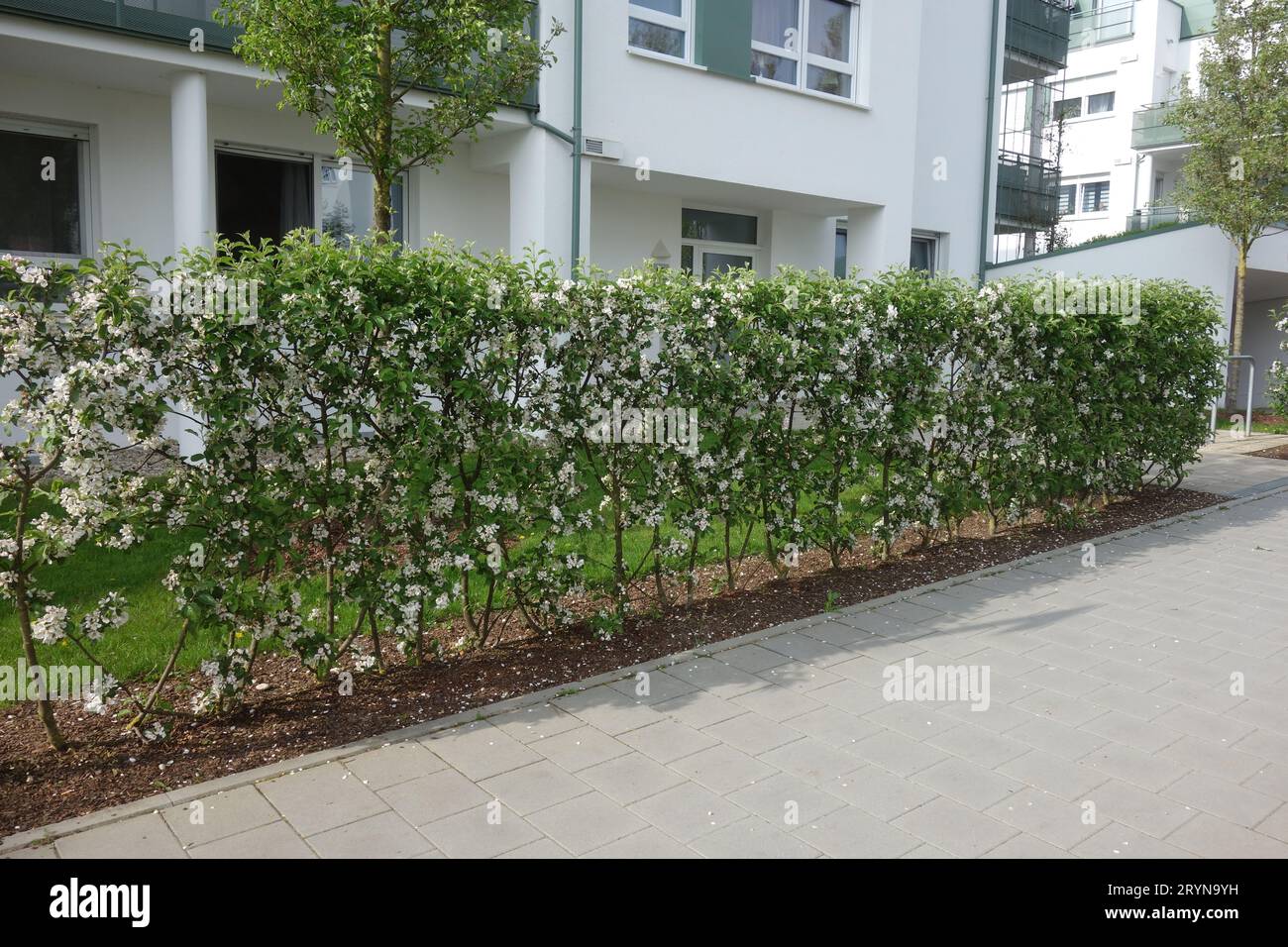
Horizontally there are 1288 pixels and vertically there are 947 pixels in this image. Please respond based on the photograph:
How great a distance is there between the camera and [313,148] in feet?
39.2

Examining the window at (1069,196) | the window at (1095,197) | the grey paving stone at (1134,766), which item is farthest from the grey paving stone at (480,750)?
the window at (1069,196)

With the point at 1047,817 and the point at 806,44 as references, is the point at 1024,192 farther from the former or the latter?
the point at 1047,817

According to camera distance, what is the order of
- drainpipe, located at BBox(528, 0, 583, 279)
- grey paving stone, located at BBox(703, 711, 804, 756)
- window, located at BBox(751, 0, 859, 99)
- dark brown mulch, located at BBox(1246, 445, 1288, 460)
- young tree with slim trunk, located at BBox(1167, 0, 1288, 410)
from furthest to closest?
young tree with slim trunk, located at BBox(1167, 0, 1288, 410), dark brown mulch, located at BBox(1246, 445, 1288, 460), window, located at BBox(751, 0, 859, 99), drainpipe, located at BBox(528, 0, 583, 279), grey paving stone, located at BBox(703, 711, 804, 756)

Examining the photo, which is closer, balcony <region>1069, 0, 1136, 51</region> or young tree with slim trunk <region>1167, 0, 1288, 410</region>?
young tree with slim trunk <region>1167, 0, 1288, 410</region>

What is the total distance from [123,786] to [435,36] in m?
5.06

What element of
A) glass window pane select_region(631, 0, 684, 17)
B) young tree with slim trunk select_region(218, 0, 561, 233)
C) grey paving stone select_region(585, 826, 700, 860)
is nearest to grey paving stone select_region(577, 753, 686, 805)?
grey paving stone select_region(585, 826, 700, 860)

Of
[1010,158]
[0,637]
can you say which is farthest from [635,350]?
[1010,158]

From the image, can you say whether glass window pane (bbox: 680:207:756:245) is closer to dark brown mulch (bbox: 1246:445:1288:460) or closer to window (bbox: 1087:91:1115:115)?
dark brown mulch (bbox: 1246:445:1288:460)

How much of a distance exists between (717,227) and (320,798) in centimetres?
1393

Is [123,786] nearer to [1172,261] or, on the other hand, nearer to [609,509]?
[609,509]

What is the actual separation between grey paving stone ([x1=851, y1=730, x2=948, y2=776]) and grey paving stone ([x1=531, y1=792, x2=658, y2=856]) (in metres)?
1.20

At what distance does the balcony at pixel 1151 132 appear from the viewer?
1162 inches

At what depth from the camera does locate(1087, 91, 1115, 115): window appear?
40312 mm

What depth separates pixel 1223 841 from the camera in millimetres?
3791
